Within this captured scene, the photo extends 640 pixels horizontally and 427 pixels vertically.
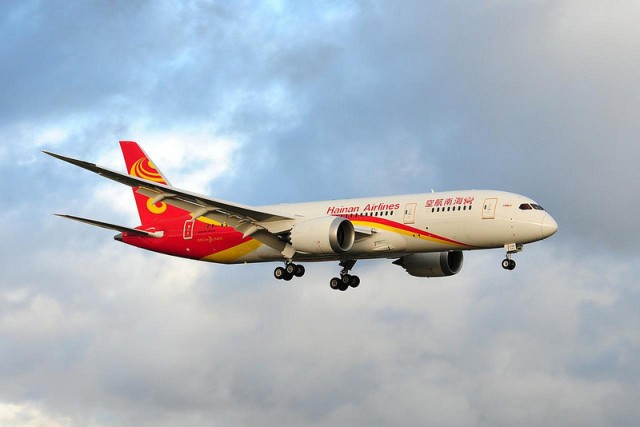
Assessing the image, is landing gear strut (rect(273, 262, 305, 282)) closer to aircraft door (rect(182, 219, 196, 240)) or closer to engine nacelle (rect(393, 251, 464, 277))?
aircraft door (rect(182, 219, 196, 240))

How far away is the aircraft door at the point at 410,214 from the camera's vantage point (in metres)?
66.4

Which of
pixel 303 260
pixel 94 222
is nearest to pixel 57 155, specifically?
pixel 94 222

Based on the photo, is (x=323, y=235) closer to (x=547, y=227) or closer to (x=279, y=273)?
(x=279, y=273)

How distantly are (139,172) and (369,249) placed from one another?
19.1 metres

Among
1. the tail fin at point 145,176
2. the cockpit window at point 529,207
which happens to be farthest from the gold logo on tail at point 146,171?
the cockpit window at point 529,207

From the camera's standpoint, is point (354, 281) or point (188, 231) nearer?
point (354, 281)

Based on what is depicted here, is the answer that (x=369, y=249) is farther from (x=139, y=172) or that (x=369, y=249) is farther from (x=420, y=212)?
(x=139, y=172)

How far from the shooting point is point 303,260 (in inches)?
2763

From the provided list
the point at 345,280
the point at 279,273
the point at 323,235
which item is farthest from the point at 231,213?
the point at 345,280

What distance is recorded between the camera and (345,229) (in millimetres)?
66625

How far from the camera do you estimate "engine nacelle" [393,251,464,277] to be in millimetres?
74000

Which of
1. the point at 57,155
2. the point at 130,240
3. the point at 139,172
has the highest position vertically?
the point at 139,172

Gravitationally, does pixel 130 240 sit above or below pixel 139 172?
below

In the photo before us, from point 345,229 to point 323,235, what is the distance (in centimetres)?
157
